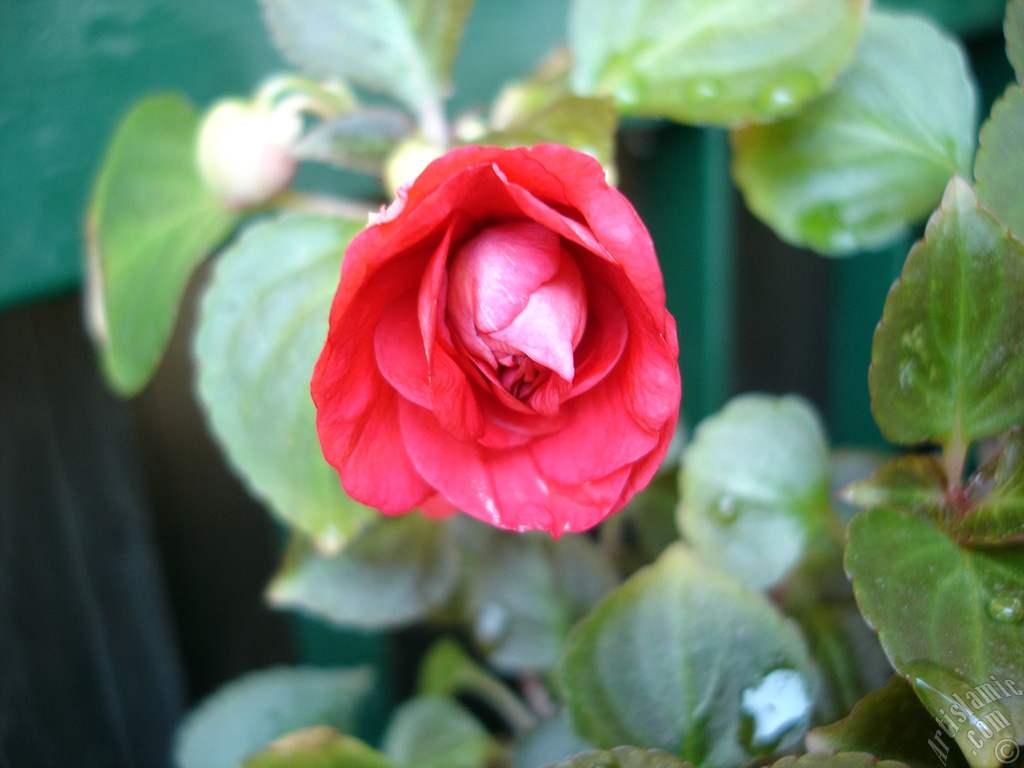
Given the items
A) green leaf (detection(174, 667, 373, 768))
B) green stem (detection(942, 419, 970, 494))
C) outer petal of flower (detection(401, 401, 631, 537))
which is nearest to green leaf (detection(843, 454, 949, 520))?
green stem (detection(942, 419, 970, 494))

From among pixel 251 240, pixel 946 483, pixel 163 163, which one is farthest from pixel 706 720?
pixel 163 163

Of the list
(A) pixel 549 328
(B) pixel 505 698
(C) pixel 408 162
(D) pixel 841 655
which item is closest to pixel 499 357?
(A) pixel 549 328

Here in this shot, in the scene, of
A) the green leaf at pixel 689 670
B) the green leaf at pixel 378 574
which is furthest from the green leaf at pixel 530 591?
the green leaf at pixel 689 670

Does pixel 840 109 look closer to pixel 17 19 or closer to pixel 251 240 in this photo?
pixel 251 240

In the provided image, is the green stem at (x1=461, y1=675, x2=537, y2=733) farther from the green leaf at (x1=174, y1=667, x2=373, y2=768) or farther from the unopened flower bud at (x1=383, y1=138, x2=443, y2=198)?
the unopened flower bud at (x1=383, y1=138, x2=443, y2=198)

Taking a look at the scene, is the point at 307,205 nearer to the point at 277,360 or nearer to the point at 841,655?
the point at 277,360

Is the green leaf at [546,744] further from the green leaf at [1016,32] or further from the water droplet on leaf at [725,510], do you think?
the green leaf at [1016,32]
